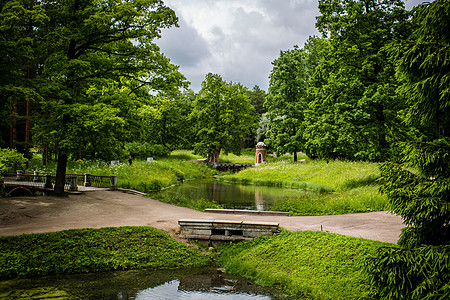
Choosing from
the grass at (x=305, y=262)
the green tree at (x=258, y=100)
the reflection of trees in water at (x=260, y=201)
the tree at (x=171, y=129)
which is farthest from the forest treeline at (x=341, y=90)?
the green tree at (x=258, y=100)

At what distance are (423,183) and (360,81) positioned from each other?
19.5 metres

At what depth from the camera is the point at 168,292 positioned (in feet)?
27.2

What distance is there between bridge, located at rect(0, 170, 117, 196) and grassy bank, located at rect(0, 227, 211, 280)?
1082 centimetres

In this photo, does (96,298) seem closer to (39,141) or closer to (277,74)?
(39,141)

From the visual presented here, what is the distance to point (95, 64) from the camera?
59.1 ft

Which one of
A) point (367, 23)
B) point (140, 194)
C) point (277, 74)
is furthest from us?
point (277, 74)

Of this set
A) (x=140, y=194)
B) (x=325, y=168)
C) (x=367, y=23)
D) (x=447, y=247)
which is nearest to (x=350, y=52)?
(x=367, y=23)

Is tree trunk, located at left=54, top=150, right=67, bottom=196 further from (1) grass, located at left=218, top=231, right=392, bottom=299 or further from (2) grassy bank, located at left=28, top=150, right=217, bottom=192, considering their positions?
(1) grass, located at left=218, top=231, right=392, bottom=299

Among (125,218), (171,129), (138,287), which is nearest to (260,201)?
(125,218)

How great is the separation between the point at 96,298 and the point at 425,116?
8.33m

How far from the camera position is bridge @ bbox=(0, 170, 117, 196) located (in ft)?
69.3

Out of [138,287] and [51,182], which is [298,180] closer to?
[51,182]

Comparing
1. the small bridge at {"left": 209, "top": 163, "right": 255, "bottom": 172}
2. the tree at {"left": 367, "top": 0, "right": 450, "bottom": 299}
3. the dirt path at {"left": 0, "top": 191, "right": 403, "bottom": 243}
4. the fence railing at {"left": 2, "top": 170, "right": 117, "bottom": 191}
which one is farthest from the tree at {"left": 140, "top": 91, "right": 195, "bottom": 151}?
the tree at {"left": 367, "top": 0, "right": 450, "bottom": 299}

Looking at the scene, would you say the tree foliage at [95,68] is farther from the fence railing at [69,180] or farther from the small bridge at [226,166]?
the small bridge at [226,166]
